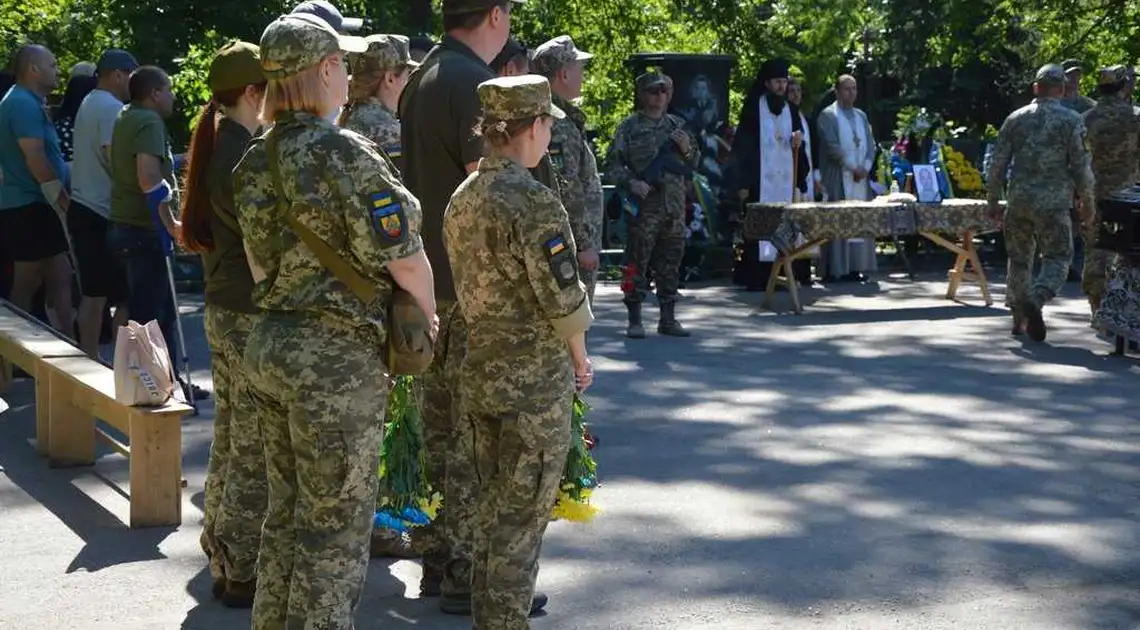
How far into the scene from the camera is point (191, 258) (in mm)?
16781

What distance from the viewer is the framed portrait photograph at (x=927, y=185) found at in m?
15.2

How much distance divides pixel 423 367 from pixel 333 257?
0.41 metres

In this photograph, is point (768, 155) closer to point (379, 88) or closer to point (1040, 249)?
point (1040, 249)

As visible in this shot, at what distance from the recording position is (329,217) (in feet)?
14.7

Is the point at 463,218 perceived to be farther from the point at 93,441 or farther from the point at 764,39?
the point at 764,39

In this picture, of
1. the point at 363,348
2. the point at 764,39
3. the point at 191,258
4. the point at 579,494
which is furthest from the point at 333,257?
the point at 764,39

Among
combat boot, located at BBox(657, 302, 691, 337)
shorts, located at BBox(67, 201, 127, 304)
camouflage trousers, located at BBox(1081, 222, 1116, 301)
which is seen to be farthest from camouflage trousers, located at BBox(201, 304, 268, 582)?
camouflage trousers, located at BBox(1081, 222, 1116, 301)

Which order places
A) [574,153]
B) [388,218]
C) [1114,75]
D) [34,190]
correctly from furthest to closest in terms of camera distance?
[1114,75]
[34,190]
[574,153]
[388,218]

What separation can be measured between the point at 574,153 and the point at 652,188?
3.54 m

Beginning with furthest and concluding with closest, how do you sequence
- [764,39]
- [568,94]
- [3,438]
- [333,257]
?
[764,39], [3,438], [568,94], [333,257]

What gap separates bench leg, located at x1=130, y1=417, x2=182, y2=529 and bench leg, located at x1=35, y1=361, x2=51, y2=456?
156cm

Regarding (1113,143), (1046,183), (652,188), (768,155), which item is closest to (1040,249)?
(1046,183)

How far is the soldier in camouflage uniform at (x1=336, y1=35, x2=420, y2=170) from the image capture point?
684 centimetres

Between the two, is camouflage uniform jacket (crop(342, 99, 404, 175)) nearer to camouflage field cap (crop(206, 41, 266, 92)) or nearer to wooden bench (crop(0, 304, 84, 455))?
camouflage field cap (crop(206, 41, 266, 92))
